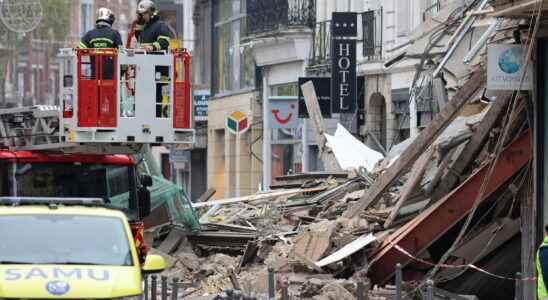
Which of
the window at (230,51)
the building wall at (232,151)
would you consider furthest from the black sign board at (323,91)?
the building wall at (232,151)

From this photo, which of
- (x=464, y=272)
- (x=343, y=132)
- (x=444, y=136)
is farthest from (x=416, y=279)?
(x=343, y=132)

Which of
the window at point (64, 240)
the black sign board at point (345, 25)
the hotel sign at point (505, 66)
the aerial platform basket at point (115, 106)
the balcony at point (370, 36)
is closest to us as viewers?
the window at point (64, 240)

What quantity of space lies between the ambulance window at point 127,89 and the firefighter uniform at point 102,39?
409 millimetres

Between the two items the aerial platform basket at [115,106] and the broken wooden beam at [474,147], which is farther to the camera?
the aerial platform basket at [115,106]

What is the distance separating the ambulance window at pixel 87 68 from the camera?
2136 centimetres

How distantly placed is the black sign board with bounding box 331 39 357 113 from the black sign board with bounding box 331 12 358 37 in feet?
0.72

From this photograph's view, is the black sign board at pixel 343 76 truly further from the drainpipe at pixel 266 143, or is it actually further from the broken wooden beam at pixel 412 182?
the broken wooden beam at pixel 412 182

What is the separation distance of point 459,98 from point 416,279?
100 inches

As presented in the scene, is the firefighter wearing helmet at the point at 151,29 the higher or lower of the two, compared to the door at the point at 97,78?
higher

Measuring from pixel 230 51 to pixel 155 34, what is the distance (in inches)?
1209

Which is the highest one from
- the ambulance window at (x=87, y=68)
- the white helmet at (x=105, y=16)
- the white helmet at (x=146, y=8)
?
the white helmet at (x=146, y=8)

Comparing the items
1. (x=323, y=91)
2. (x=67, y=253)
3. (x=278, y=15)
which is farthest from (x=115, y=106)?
(x=278, y=15)

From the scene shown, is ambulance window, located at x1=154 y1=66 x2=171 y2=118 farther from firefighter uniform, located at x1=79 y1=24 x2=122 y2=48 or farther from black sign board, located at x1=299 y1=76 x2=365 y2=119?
black sign board, located at x1=299 y1=76 x2=365 y2=119

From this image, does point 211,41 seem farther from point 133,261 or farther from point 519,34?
point 133,261
